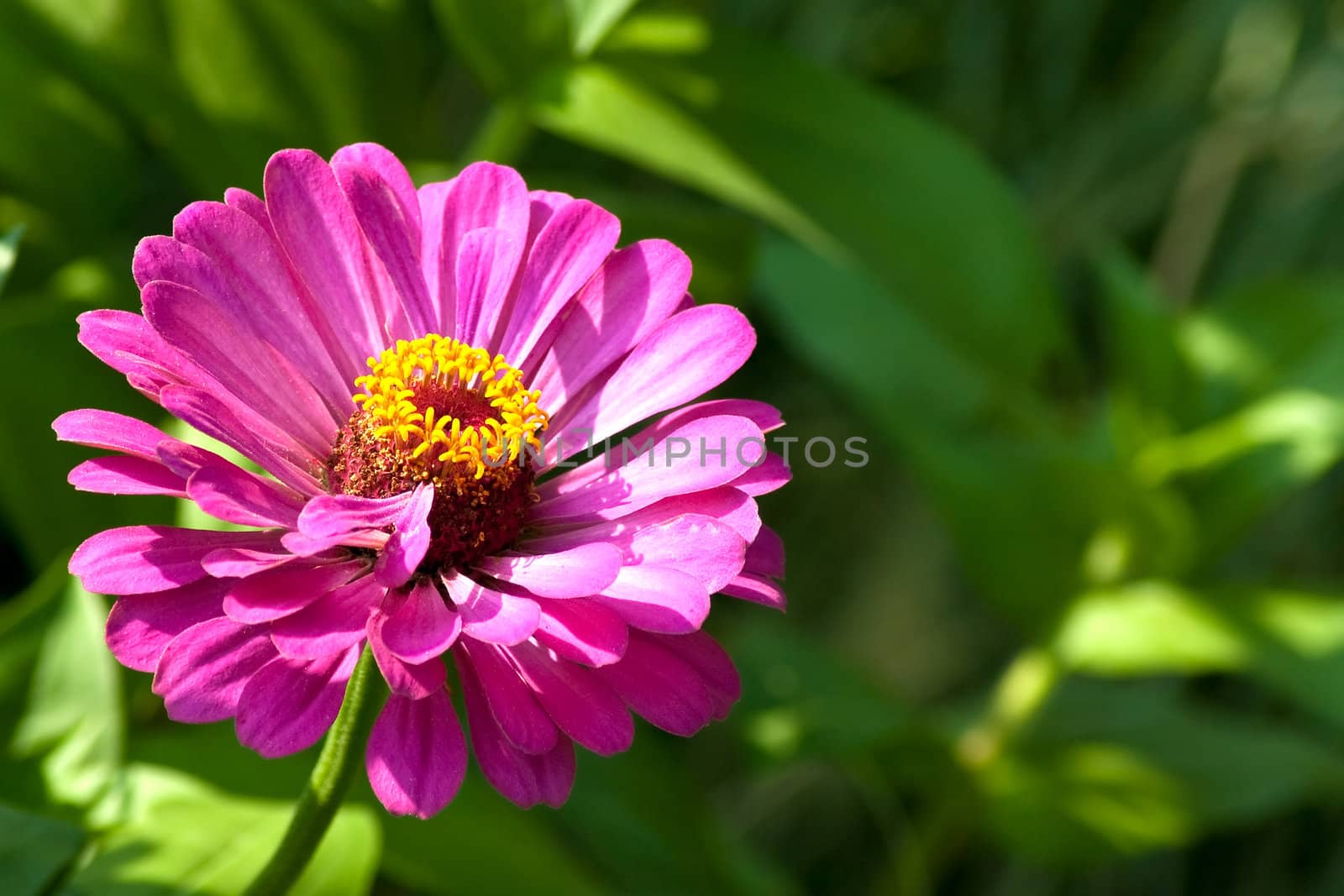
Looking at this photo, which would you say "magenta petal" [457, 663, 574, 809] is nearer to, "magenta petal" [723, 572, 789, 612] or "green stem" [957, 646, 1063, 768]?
"magenta petal" [723, 572, 789, 612]

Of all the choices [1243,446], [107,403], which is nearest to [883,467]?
[1243,446]

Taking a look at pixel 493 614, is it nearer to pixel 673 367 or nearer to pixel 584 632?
pixel 584 632

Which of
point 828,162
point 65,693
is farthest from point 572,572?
point 828,162

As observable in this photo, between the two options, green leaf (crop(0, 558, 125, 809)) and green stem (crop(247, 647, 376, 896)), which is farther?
green leaf (crop(0, 558, 125, 809))

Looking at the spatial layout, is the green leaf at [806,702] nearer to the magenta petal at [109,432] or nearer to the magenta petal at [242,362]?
the magenta petal at [242,362]

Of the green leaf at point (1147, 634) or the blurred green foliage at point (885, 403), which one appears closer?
the blurred green foliage at point (885, 403)

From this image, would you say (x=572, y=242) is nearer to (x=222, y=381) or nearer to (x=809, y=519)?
(x=222, y=381)

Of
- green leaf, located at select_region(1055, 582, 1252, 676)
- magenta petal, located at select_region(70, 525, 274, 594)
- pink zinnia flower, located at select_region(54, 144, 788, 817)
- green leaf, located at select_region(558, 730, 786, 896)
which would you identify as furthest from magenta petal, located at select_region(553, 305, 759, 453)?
green leaf, located at select_region(1055, 582, 1252, 676)

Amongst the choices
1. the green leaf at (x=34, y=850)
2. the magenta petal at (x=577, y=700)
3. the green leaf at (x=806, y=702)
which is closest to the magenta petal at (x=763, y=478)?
the magenta petal at (x=577, y=700)
